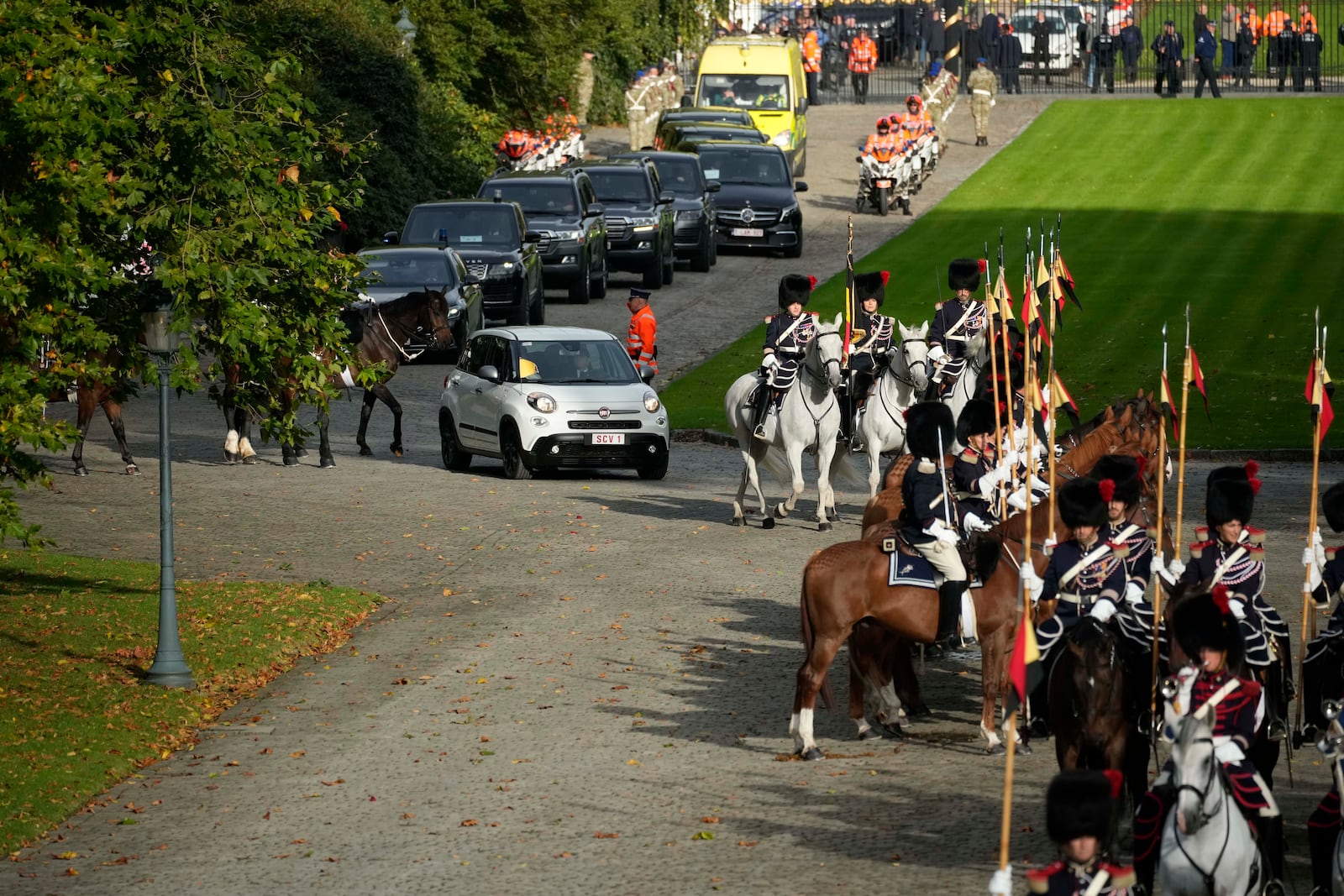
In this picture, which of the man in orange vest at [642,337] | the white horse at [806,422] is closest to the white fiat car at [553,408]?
the man in orange vest at [642,337]

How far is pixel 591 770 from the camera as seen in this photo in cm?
1233

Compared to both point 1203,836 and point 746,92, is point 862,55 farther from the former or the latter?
point 1203,836

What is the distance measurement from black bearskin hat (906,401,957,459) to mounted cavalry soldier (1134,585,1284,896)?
10.7ft

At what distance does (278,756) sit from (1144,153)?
4237 cm

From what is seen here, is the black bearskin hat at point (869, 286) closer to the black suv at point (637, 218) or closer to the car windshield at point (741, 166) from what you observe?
the black suv at point (637, 218)

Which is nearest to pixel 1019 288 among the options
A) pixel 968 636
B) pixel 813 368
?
pixel 813 368

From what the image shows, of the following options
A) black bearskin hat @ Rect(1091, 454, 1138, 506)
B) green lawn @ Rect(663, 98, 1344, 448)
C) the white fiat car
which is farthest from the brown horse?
black bearskin hat @ Rect(1091, 454, 1138, 506)

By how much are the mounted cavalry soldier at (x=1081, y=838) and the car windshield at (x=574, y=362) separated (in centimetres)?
1663

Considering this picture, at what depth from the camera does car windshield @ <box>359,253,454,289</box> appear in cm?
3095

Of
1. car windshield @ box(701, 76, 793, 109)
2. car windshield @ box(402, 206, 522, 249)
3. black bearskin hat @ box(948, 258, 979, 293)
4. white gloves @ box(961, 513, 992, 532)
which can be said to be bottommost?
white gloves @ box(961, 513, 992, 532)

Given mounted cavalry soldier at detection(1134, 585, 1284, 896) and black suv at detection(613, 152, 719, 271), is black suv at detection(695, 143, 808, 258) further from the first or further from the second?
mounted cavalry soldier at detection(1134, 585, 1284, 896)

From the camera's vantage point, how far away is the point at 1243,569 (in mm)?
10414

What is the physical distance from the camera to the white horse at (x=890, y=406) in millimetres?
19938

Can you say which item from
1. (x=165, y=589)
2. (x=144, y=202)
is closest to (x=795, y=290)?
(x=144, y=202)
